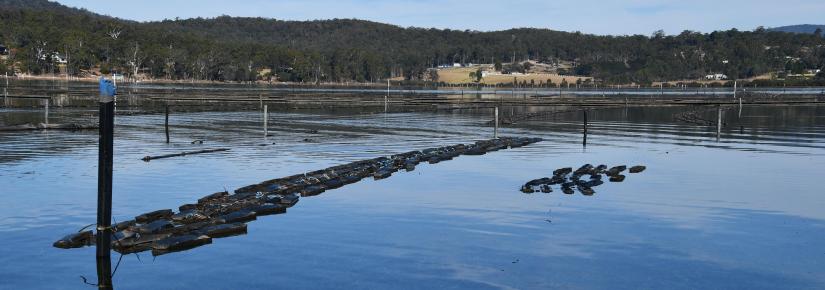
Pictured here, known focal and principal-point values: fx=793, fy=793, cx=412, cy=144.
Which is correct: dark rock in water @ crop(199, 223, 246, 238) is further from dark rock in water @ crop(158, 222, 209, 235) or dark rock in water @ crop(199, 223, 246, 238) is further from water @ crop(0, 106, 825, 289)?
water @ crop(0, 106, 825, 289)

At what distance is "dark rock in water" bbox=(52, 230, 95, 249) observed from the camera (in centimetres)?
1706

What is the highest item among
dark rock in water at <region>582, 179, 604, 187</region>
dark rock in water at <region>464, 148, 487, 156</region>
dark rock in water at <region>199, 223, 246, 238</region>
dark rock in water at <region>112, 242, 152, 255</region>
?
dark rock in water at <region>464, 148, 487, 156</region>

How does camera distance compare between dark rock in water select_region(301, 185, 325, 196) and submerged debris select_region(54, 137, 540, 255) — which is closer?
submerged debris select_region(54, 137, 540, 255)

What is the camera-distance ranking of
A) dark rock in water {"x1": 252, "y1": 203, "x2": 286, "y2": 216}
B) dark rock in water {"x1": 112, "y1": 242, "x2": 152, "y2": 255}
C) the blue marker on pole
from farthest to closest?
dark rock in water {"x1": 252, "y1": 203, "x2": 286, "y2": 216} < dark rock in water {"x1": 112, "y1": 242, "x2": 152, "y2": 255} < the blue marker on pole

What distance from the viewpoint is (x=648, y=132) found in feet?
189

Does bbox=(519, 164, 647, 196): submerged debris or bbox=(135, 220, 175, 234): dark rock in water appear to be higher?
bbox=(519, 164, 647, 196): submerged debris

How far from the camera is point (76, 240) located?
1720 cm

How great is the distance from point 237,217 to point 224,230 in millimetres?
1402

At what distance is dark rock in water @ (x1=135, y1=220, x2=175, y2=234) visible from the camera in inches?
696

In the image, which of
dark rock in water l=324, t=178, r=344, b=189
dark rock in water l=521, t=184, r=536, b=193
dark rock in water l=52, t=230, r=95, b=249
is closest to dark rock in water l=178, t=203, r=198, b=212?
dark rock in water l=52, t=230, r=95, b=249

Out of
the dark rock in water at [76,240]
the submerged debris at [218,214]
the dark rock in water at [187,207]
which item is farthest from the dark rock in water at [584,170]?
the dark rock in water at [76,240]

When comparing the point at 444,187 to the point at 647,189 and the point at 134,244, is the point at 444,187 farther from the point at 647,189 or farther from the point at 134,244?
the point at 134,244

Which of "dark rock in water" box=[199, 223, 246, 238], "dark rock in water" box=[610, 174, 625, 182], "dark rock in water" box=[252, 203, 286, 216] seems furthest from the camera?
"dark rock in water" box=[610, 174, 625, 182]

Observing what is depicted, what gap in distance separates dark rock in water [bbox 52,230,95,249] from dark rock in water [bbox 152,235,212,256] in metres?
1.53
